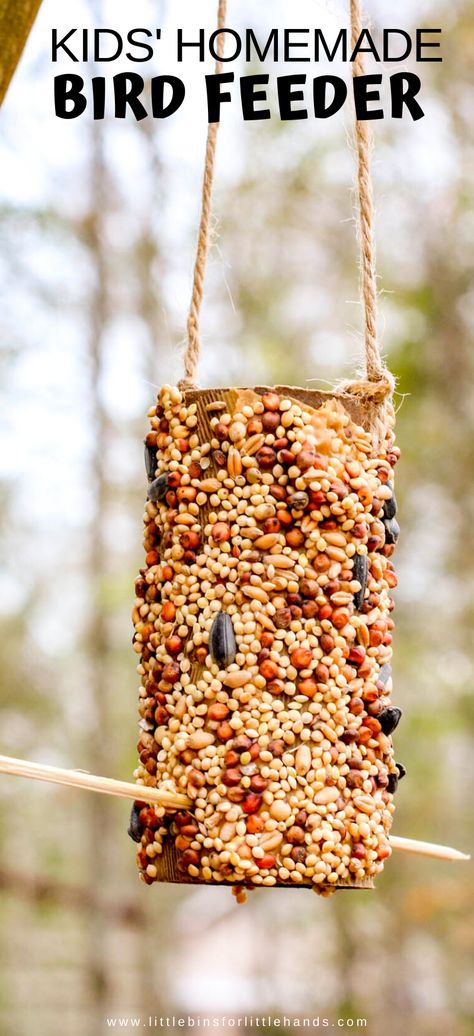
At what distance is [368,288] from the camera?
1.73 meters

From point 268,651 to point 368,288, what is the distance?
583mm

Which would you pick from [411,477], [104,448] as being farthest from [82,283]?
[411,477]

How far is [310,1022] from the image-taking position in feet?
30.7

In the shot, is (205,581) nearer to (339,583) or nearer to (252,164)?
(339,583)

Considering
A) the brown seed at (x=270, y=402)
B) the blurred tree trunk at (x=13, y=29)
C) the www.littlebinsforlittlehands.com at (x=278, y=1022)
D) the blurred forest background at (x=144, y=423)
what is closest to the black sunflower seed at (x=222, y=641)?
the brown seed at (x=270, y=402)

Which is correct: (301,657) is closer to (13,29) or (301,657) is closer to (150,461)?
(150,461)

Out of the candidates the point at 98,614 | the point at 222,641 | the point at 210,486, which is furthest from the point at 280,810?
the point at 98,614

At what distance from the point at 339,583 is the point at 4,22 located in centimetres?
89

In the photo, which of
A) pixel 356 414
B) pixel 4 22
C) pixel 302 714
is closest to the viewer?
pixel 4 22

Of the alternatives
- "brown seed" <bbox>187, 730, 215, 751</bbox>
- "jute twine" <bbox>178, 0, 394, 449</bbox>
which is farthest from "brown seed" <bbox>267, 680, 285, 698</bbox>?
"jute twine" <bbox>178, 0, 394, 449</bbox>

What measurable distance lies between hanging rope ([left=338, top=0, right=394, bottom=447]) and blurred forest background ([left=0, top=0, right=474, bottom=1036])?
166 inches

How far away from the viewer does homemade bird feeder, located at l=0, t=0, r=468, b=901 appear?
62.0 inches

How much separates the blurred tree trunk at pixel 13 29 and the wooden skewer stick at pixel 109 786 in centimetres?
87

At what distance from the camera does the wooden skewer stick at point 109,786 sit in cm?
131
